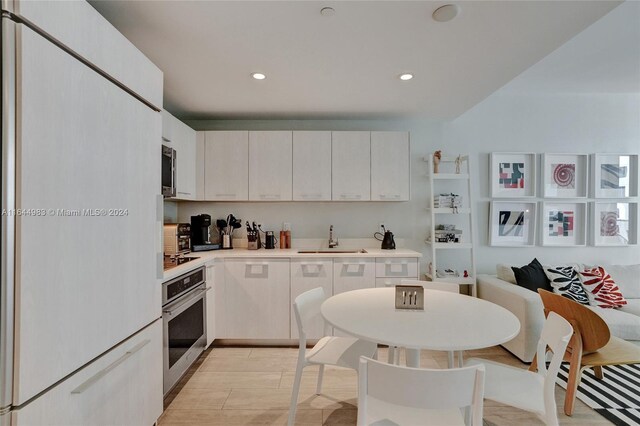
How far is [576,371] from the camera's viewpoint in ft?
6.58

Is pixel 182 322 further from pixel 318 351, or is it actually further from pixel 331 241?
pixel 331 241

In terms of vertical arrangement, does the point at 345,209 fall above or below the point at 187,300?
above

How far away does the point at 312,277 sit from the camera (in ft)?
10.1

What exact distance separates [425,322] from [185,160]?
2715 mm

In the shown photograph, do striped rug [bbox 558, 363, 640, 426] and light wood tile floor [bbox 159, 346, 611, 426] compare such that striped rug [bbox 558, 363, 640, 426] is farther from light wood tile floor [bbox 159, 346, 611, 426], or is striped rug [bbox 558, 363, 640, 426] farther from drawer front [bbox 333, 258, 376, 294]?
drawer front [bbox 333, 258, 376, 294]

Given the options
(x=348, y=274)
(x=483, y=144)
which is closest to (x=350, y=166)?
(x=348, y=274)

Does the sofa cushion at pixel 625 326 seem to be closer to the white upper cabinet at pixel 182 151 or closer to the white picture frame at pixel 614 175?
the white picture frame at pixel 614 175

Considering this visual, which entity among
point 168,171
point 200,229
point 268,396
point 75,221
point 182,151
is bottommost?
point 268,396

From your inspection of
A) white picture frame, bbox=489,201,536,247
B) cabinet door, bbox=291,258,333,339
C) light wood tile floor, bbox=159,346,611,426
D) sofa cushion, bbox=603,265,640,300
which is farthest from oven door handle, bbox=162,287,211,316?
sofa cushion, bbox=603,265,640,300

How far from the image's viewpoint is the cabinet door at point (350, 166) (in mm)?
3385

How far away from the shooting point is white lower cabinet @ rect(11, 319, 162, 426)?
1094 mm

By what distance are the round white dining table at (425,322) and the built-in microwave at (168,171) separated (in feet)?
5.48

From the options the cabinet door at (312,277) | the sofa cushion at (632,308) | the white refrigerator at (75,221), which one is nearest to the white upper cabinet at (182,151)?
the white refrigerator at (75,221)

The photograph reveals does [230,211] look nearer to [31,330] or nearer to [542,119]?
[31,330]
